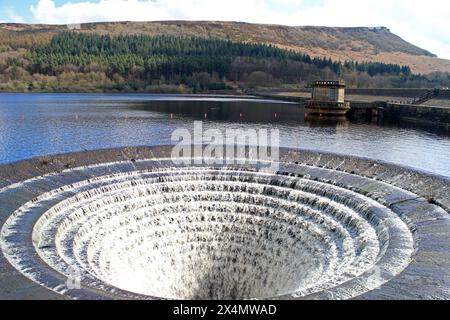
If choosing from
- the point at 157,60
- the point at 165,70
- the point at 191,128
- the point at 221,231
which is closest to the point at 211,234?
the point at 221,231

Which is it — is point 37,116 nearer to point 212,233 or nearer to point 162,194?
point 162,194

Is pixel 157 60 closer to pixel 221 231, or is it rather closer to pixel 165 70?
pixel 165 70

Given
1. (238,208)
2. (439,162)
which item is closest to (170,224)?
(238,208)

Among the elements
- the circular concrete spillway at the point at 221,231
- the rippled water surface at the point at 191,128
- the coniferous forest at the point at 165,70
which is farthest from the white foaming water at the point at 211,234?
the coniferous forest at the point at 165,70

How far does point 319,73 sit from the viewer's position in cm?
17838

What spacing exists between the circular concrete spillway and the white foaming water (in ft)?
0.21

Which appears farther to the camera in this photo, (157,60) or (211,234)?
(157,60)

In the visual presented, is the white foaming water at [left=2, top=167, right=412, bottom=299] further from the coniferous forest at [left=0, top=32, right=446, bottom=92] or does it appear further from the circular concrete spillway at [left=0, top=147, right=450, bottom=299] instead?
the coniferous forest at [left=0, top=32, right=446, bottom=92]

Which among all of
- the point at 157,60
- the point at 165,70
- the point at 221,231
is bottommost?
the point at 221,231

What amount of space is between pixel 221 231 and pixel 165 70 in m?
148

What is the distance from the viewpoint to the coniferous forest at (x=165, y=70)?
15162 centimetres

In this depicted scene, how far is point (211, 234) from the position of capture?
24609mm

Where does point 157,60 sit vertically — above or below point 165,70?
above
